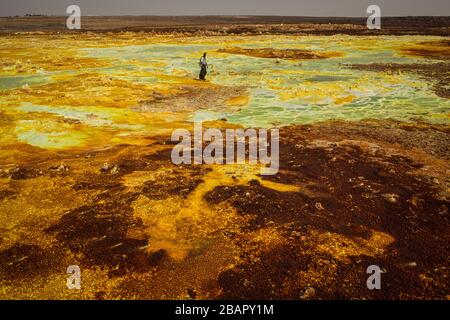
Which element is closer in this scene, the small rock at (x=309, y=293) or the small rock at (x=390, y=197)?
the small rock at (x=309, y=293)

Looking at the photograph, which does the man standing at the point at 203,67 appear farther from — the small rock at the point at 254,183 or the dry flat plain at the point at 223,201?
the small rock at the point at 254,183

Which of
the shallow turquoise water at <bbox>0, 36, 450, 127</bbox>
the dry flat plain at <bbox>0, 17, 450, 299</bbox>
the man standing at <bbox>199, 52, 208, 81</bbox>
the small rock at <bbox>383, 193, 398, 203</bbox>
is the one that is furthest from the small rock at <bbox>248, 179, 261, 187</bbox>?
the man standing at <bbox>199, 52, 208, 81</bbox>

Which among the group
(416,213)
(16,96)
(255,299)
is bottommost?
(255,299)

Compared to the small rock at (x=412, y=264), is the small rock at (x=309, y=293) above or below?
below

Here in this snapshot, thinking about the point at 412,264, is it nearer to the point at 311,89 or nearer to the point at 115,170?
the point at 115,170

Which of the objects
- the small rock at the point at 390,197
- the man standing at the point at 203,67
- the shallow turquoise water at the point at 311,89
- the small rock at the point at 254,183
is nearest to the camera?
the small rock at the point at 390,197

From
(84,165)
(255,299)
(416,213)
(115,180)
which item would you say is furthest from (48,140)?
(416,213)

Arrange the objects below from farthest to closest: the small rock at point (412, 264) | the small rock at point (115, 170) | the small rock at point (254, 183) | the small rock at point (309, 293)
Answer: the small rock at point (115, 170), the small rock at point (254, 183), the small rock at point (412, 264), the small rock at point (309, 293)

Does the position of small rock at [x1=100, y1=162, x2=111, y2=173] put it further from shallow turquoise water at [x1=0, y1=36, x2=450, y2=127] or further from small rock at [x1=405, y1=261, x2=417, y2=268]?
small rock at [x1=405, y1=261, x2=417, y2=268]

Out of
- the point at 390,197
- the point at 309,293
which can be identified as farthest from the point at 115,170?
the point at 390,197

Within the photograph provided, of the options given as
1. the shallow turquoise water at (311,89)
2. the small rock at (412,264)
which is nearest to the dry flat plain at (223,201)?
the small rock at (412,264)
